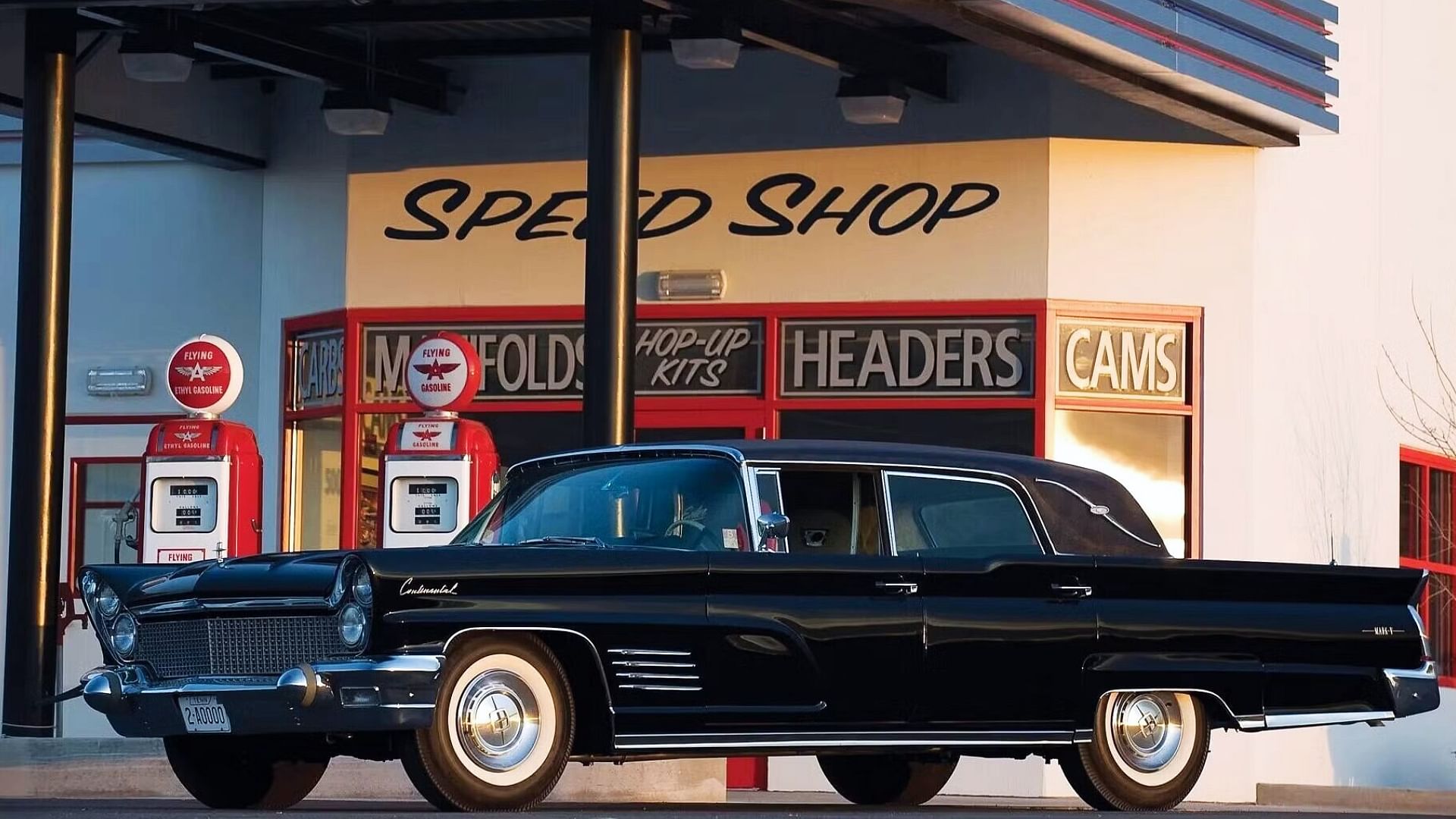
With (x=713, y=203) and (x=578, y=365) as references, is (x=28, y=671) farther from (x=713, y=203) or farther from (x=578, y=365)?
(x=713, y=203)

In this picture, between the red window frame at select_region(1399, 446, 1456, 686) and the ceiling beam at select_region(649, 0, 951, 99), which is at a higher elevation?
the ceiling beam at select_region(649, 0, 951, 99)

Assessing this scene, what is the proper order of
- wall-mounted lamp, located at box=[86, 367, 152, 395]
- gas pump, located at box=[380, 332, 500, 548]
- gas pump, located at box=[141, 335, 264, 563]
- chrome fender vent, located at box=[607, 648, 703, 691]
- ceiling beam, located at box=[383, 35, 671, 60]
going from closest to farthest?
1. chrome fender vent, located at box=[607, 648, 703, 691]
2. gas pump, located at box=[380, 332, 500, 548]
3. gas pump, located at box=[141, 335, 264, 563]
4. ceiling beam, located at box=[383, 35, 671, 60]
5. wall-mounted lamp, located at box=[86, 367, 152, 395]

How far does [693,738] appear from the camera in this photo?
8.42m

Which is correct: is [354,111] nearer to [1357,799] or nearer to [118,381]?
[118,381]

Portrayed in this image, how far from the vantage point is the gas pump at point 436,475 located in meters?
13.6

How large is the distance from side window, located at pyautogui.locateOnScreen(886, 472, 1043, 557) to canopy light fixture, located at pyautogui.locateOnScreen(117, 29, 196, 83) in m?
6.62

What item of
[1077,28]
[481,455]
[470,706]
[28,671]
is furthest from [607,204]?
[470,706]

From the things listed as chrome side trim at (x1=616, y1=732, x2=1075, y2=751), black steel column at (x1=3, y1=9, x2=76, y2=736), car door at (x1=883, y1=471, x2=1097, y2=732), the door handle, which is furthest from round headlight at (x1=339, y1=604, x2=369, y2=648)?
black steel column at (x1=3, y1=9, x2=76, y2=736)

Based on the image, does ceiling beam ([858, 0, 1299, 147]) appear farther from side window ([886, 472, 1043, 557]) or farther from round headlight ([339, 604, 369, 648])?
round headlight ([339, 604, 369, 648])

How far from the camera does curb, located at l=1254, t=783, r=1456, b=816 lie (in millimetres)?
14719

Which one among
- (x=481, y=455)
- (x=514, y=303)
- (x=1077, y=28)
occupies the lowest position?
(x=481, y=455)

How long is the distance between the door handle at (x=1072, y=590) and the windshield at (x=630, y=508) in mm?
1191

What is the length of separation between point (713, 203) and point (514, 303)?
4.69 feet

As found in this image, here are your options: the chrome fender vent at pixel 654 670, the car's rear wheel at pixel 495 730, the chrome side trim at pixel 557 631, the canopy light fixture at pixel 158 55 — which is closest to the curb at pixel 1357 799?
the chrome fender vent at pixel 654 670
